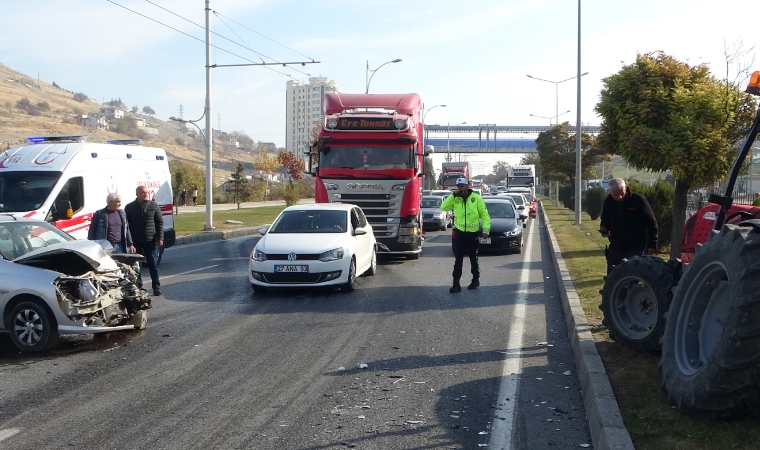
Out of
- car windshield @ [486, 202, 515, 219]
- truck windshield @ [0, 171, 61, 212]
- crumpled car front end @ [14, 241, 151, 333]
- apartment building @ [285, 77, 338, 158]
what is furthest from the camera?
apartment building @ [285, 77, 338, 158]

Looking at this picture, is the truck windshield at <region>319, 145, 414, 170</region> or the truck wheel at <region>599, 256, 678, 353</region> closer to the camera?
the truck wheel at <region>599, 256, 678, 353</region>

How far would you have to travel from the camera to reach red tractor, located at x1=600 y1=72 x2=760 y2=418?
4.90 metres

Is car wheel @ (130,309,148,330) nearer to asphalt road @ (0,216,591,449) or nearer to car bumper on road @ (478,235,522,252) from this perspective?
asphalt road @ (0,216,591,449)

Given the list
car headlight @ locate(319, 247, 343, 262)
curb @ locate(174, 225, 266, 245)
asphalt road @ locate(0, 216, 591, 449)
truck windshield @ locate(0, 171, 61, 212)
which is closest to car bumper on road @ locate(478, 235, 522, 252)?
asphalt road @ locate(0, 216, 591, 449)

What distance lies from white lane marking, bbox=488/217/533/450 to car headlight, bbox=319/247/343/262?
116 inches

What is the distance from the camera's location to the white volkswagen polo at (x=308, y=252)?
501 inches

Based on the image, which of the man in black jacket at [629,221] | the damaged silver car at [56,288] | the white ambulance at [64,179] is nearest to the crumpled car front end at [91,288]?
the damaged silver car at [56,288]

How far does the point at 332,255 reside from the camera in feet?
42.4

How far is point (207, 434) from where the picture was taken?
5672 millimetres

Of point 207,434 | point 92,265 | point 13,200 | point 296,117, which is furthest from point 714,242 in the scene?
point 296,117

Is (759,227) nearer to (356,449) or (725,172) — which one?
(356,449)

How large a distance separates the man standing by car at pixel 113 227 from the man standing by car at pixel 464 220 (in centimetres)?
504

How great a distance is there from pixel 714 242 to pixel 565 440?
1.76 m

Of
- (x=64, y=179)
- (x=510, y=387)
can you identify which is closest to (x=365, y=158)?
(x=64, y=179)
